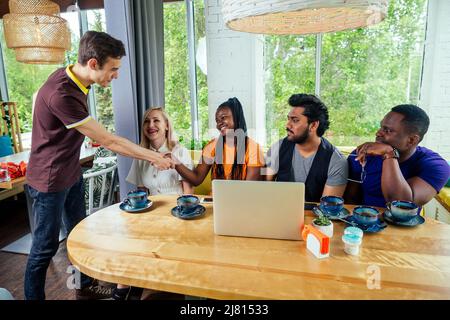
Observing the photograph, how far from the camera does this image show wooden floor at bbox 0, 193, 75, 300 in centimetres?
202

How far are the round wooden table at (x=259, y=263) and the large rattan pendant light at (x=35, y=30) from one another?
1998 mm

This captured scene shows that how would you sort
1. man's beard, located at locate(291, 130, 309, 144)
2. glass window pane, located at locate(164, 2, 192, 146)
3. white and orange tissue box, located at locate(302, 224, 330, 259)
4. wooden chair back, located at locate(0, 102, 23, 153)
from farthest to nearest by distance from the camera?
1. wooden chair back, located at locate(0, 102, 23, 153)
2. glass window pane, located at locate(164, 2, 192, 146)
3. man's beard, located at locate(291, 130, 309, 144)
4. white and orange tissue box, located at locate(302, 224, 330, 259)

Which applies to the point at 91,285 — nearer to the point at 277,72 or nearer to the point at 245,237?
the point at 245,237

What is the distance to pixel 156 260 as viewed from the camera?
3.56 ft

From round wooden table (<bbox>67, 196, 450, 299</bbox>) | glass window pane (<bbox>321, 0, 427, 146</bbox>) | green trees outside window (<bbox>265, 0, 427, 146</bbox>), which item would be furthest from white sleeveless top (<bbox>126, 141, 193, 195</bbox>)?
glass window pane (<bbox>321, 0, 427, 146</bbox>)

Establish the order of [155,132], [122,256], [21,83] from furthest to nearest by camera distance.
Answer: [21,83] → [155,132] → [122,256]

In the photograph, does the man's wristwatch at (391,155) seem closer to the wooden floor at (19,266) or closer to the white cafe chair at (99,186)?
the white cafe chair at (99,186)

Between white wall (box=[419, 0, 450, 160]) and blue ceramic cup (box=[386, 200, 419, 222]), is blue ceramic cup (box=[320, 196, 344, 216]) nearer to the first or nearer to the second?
blue ceramic cup (box=[386, 200, 419, 222])

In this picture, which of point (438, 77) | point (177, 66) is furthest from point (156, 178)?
point (438, 77)

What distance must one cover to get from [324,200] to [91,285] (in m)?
1.45

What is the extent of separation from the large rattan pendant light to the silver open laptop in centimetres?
227

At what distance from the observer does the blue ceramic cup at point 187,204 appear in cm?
143

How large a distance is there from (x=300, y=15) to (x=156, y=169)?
109 cm
